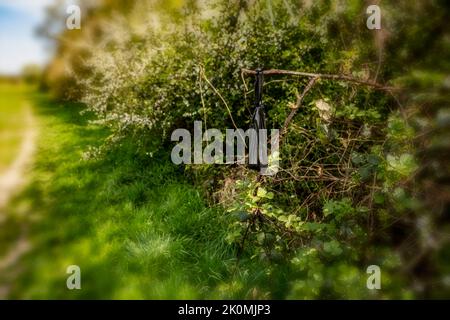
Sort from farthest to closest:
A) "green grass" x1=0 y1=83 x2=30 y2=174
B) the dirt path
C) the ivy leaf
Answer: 1. "green grass" x1=0 y1=83 x2=30 y2=174
2. the dirt path
3. the ivy leaf

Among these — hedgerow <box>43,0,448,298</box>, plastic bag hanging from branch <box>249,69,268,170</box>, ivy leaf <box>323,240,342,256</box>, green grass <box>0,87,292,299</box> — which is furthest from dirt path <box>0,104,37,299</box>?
ivy leaf <box>323,240,342,256</box>

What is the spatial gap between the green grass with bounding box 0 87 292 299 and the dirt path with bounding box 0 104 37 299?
80 mm

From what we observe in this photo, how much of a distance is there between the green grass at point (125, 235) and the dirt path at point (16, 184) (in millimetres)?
80

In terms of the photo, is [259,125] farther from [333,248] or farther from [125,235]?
[125,235]

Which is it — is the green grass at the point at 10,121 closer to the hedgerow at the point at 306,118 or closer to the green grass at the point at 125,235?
the green grass at the point at 125,235

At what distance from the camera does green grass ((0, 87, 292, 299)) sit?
3.14m

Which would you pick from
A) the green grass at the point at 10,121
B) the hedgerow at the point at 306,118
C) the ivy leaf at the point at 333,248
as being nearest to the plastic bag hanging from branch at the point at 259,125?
the hedgerow at the point at 306,118

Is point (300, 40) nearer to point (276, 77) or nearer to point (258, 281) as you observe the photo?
point (276, 77)

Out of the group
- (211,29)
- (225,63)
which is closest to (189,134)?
(225,63)

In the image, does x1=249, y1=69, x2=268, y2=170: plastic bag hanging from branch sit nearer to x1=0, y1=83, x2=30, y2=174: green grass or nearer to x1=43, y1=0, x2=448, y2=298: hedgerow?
x1=43, y1=0, x2=448, y2=298: hedgerow

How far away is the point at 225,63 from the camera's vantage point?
191 inches

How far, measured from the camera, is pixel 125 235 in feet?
12.9

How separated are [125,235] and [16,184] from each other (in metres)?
2.13

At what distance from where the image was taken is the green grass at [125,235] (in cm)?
314
